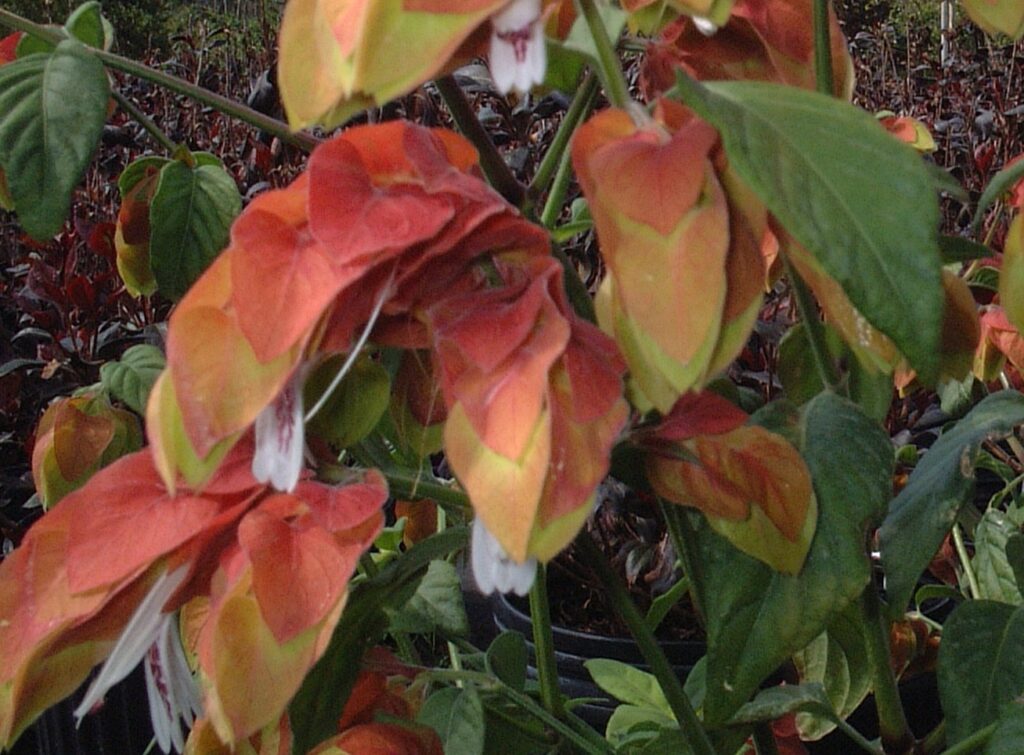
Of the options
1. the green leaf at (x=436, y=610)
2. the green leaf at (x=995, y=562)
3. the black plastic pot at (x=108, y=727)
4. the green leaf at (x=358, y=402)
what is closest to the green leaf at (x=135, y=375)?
the green leaf at (x=436, y=610)

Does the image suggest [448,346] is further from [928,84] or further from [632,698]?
[928,84]

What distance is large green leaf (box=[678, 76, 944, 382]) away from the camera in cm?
27

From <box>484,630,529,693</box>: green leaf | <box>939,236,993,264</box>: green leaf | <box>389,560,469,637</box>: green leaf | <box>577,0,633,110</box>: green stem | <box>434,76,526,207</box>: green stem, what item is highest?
<box>577,0,633,110</box>: green stem

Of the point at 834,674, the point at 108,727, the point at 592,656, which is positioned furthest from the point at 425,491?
the point at 108,727

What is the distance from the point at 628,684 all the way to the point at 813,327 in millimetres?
438

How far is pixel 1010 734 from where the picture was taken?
46 centimetres

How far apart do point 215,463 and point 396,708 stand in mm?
261

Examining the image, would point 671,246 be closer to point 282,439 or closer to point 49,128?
point 282,439

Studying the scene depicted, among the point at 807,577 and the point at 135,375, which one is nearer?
the point at 807,577

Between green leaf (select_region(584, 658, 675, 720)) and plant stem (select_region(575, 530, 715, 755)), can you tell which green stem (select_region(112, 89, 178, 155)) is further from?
green leaf (select_region(584, 658, 675, 720))

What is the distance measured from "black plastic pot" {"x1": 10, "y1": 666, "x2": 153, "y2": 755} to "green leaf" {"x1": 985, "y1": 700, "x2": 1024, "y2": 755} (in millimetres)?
1090

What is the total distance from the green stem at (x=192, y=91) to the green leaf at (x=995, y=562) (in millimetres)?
591

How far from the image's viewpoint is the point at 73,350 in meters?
1.40

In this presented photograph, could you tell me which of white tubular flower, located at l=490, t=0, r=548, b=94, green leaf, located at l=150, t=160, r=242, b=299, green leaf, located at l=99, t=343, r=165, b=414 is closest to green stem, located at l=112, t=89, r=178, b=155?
green leaf, located at l=150, t=160, r=242, b=299
